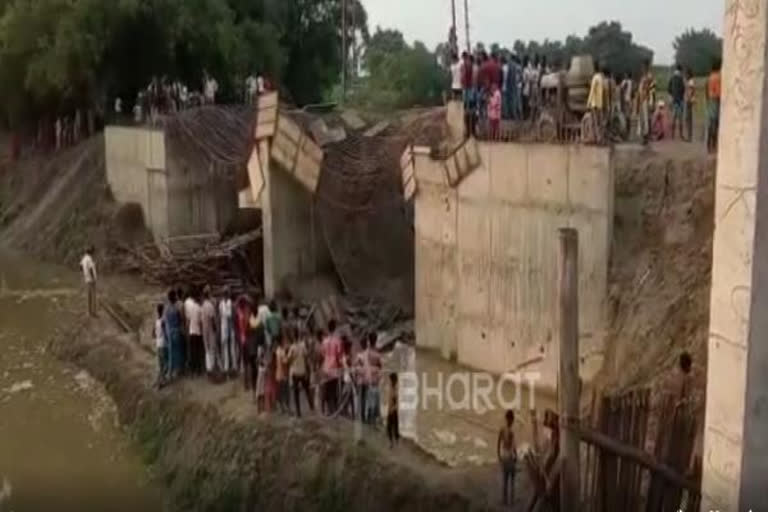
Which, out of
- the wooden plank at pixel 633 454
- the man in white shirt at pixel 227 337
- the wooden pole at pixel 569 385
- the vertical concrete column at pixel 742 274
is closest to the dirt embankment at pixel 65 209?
the man in white shirt at pixel 227 337

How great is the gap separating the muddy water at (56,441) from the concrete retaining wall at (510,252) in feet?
16.7

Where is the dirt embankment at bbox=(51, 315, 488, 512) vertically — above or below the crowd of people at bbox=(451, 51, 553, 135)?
below

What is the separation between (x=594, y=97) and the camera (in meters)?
15.2

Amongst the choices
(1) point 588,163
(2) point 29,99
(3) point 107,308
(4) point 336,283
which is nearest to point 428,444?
(1) point 588,163

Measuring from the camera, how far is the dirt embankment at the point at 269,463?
33.6 feet

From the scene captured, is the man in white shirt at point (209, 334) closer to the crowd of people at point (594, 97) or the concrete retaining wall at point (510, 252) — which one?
the concrete retaining wall at point (510, 252)

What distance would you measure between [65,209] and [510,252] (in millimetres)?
16061

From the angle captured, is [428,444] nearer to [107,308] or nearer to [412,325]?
[412,325]

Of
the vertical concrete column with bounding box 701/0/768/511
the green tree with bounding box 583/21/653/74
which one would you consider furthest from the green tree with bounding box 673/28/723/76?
the vertical concrete column with bounding box 701/0/768/511

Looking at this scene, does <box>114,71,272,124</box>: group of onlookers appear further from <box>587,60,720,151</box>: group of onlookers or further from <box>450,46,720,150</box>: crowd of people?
<box>587,60,720,151</box>: group of onlookers

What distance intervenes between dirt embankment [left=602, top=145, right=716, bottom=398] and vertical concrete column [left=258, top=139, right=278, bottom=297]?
22.8 ft

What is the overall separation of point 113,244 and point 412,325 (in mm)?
9638

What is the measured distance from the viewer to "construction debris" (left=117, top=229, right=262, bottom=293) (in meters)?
20.0

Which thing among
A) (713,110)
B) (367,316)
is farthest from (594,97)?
(367,316)
